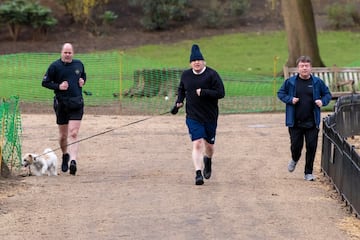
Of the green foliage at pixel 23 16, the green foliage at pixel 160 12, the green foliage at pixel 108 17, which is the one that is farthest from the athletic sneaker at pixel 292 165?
the green foliage at pixel 108 17

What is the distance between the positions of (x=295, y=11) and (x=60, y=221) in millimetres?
21405

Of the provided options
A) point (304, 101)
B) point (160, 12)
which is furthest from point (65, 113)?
point (160, 12)

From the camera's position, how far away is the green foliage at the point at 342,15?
45438 millimetres

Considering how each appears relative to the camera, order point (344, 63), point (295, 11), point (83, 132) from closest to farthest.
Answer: point (83, 132), point (295, 11), point (344, 63)

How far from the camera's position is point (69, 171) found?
531 inches

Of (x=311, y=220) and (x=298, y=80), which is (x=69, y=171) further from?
(x=311, y=220)

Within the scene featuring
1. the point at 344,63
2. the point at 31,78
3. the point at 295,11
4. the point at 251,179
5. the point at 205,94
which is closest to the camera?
the point at 205,94

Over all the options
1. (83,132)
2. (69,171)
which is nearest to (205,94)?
(69,171)

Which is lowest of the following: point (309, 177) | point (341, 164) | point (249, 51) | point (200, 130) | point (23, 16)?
point (249, 51)

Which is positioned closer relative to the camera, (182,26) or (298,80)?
(298,80)

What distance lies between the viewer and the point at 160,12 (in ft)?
151

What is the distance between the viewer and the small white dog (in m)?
13.2

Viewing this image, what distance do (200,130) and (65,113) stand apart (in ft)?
7.88

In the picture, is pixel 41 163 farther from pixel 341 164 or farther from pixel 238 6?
pixel 238 6
